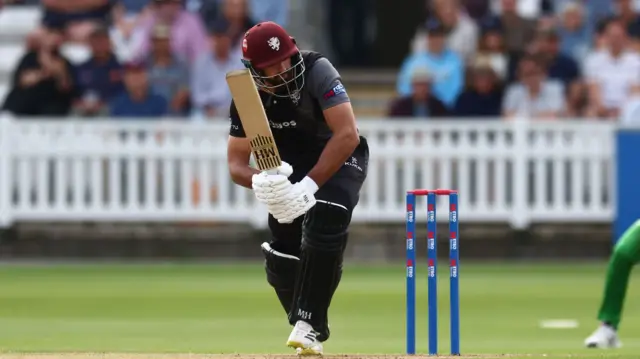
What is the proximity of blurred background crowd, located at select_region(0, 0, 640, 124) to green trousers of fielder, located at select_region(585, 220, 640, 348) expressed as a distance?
26.6 ft

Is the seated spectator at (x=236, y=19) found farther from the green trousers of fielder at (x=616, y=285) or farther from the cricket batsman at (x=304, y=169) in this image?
the cricket batsman at (x=304, y=169)

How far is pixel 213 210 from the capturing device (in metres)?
18.1

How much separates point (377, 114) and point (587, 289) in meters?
6.21

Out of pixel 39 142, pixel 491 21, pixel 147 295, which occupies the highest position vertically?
pixel 491 21

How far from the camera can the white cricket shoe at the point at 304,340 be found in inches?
346

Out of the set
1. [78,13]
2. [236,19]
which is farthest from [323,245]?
[78,13]

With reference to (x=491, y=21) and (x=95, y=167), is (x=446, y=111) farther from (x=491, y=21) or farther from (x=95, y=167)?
(x=95, y=167)

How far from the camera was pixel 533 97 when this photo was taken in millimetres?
18500

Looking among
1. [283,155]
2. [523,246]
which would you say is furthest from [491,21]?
[283,155]

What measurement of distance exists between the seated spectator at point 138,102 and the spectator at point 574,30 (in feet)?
14.6

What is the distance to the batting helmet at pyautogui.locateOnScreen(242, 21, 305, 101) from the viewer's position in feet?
28.2

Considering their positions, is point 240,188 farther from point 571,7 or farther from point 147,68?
point 571,7

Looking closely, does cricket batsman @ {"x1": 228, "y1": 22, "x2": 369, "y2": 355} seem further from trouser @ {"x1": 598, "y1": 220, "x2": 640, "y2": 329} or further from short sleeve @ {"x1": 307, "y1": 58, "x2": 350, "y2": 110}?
trouser @ {"x1": 598, "y1": 220, "x2": 640, "y2": 329}

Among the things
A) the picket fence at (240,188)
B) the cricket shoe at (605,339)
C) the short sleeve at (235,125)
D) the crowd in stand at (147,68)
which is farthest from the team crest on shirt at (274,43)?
the crowd in stand at (147,68)
